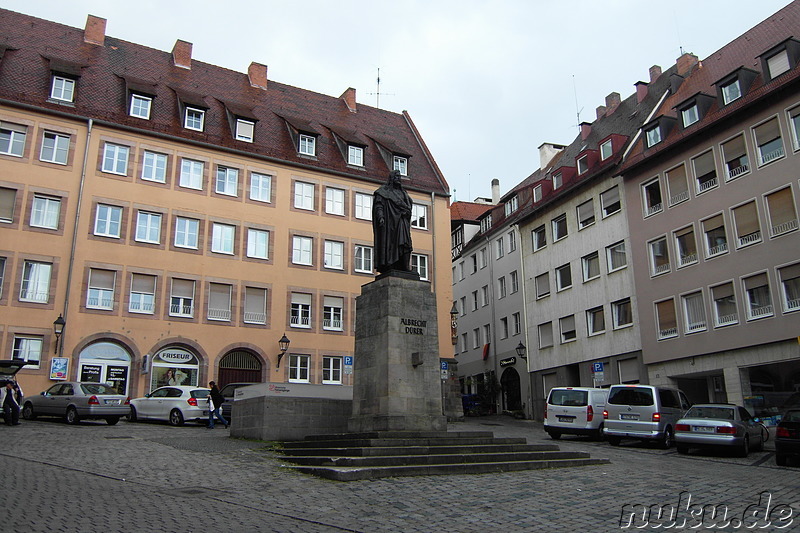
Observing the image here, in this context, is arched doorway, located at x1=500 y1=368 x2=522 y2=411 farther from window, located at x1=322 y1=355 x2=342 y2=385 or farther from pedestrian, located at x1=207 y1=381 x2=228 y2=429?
pedestrian, located at x1=207 y1=381 x2=228 y2=429

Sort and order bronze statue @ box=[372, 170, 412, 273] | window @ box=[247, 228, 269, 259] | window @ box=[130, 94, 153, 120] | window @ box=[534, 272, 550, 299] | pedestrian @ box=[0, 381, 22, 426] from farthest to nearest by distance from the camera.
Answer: window @ box=[534, 272, 550, 299] < window @ box=[247, 228, 269, 259] < window @ box=[130, 94, 153, 120] < pedestrian @ box=[0, 381, 22, 426] < bronze statue @ box=[372, 170, 412, 273]

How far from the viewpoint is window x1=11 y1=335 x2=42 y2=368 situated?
28422mm

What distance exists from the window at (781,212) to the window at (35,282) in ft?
90.2

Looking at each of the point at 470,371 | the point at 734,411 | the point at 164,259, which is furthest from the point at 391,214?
the point at 470,371

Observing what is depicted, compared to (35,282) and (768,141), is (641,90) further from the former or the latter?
(35,282)

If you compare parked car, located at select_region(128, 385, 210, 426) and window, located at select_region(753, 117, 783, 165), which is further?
window, located at select_region(753, 117, 783, 165)

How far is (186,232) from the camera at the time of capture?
109 ft

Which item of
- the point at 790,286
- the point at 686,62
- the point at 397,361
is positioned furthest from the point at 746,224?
the point at 397,361

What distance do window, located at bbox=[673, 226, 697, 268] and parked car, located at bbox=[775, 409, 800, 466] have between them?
1359cm

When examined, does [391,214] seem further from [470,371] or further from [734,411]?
[470,371]

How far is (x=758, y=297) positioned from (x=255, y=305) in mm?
21218

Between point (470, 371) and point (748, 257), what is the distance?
24824mm

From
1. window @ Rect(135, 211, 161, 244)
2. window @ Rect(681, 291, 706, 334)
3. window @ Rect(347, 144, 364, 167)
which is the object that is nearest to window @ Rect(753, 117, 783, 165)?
window @ Rect(681, 291, 706, 334)

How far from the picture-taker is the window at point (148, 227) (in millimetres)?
32188
